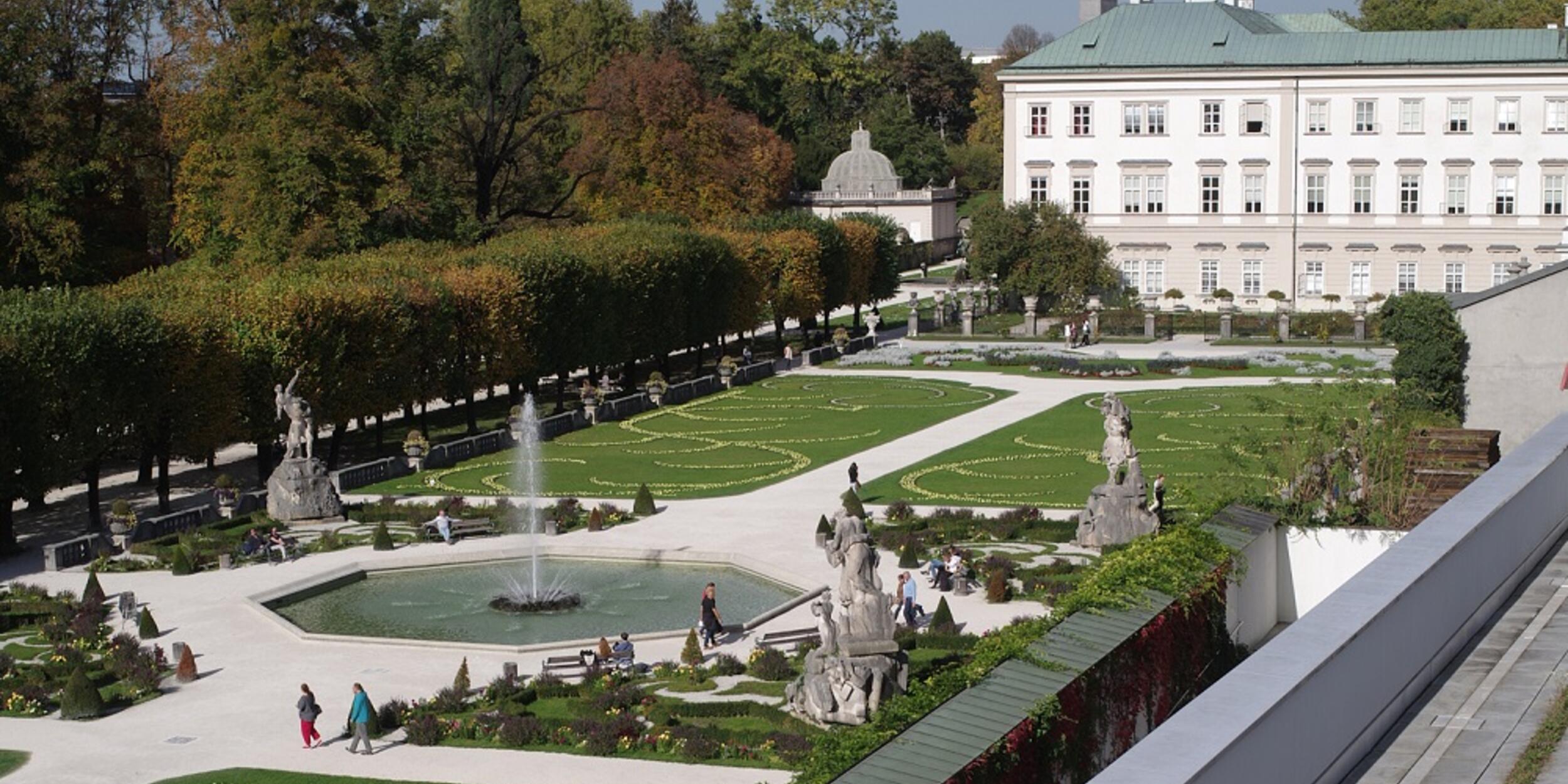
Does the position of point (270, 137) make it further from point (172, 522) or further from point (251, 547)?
point (251, 547)

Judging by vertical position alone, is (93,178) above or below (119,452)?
Answer: above

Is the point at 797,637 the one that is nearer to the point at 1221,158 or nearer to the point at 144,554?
the point at 144,554

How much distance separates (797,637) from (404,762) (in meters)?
9.93

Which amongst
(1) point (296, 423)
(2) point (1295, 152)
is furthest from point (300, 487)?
(2) point (1295, 152)

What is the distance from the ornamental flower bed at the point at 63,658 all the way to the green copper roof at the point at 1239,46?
7311 centimetres

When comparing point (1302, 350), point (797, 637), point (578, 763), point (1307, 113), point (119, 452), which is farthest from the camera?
point (1307, 113)

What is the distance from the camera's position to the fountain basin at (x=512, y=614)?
41781 millimetres

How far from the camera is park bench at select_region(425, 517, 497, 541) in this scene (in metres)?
51.3

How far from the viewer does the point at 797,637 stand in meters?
39.8

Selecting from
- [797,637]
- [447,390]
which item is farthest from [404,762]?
[447,390]

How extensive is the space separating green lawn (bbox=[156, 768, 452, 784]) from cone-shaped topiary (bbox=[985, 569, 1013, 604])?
15.5 meters

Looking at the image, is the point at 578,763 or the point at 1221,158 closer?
the point at 578,763

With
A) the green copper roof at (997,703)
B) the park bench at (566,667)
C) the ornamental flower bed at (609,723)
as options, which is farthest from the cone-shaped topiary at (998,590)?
the green copper roof at (997,703)

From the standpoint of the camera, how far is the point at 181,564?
156 feet
